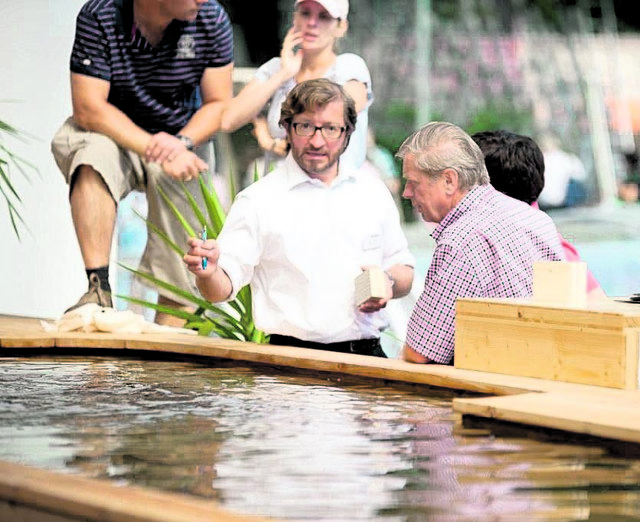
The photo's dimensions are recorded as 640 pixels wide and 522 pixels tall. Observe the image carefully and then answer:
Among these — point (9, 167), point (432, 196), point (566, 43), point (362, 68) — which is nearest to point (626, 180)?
point (566, 43)

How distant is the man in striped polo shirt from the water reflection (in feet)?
6.49

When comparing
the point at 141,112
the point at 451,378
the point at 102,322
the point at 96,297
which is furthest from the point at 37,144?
the point at 451,378

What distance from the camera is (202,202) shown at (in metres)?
5.64

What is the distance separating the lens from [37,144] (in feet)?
21.0

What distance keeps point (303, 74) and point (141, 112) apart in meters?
0.75

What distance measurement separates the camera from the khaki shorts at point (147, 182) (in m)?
5.19

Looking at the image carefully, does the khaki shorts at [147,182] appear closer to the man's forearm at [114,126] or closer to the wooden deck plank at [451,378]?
the man's forearm at [114,126]

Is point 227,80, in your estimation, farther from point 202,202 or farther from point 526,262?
point 526,262

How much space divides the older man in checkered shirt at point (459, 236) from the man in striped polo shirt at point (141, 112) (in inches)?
71.2

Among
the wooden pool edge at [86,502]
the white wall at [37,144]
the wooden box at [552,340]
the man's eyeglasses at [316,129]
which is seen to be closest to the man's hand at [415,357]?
the wooden box at [552,340]

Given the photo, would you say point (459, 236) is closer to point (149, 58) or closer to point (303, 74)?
point (149, 58)

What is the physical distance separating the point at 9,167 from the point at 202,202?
4.00 ft

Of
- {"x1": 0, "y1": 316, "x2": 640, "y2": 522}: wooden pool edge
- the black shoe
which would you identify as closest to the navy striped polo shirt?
the black shoe

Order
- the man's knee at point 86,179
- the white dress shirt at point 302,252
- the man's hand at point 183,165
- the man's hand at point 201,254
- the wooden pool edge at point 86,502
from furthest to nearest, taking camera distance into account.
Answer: the man's hand at point 183,165, the man's knee at point 86,179, the white dress shirt at point 302,252, the man's hand at point 201,254, the wooden pool edge at point 86,502
